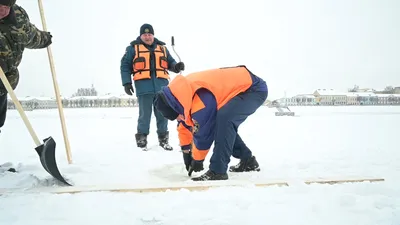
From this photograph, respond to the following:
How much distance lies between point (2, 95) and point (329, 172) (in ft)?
9.87

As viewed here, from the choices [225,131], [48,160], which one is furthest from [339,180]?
[48,160]

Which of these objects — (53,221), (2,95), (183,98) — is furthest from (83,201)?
(2,95)

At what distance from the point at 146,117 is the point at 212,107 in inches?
85.5

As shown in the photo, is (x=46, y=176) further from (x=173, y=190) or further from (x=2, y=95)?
(x=173, y=190)

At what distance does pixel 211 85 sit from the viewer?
2494mm

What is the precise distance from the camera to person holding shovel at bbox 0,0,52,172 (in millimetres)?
2590

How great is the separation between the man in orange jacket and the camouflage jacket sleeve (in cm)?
135

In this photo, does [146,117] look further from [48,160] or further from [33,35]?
[48,160]

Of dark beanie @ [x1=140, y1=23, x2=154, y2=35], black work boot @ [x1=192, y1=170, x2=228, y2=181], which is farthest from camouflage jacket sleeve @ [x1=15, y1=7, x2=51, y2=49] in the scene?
black work boot @ [x1=192, y1=170, x2=228, y2=181]

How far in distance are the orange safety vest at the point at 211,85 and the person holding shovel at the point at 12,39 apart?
142 cm

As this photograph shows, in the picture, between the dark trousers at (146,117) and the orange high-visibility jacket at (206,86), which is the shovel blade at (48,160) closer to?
the orange high-visibility jacket at (206,86)

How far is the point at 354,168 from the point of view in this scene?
2.98 metres

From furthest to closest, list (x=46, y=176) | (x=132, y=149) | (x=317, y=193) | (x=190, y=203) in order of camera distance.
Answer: (x=132, y=149)
(x=46, y=176)
(x=317, y=193)
(x=190, y=203)

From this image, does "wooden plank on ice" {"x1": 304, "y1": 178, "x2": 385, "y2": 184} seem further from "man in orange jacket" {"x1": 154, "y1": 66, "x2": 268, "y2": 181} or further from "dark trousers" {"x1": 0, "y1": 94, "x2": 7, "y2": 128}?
"dark trousers" {"x1": 0, "y1": 94, "x2": 7, "y2": 128}
